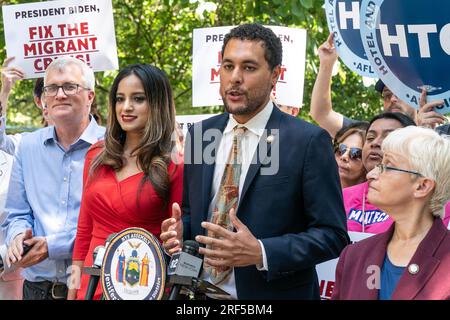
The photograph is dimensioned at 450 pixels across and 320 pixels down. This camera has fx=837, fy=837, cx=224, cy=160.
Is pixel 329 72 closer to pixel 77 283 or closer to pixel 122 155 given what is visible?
pixel 122 155

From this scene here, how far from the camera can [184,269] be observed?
10.9 feet

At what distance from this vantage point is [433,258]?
11.0 ft

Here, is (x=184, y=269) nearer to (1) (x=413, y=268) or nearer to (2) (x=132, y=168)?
(1) (x=413, y=268)

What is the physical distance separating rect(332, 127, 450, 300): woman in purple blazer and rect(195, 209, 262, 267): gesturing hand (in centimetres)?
42

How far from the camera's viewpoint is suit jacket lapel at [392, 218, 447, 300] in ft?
10.9

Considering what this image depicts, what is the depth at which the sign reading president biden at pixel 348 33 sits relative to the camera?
5285 millimetres

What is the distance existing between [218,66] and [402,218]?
340cm

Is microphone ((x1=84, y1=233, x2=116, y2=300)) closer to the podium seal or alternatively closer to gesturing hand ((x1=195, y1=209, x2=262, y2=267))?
the podium seal

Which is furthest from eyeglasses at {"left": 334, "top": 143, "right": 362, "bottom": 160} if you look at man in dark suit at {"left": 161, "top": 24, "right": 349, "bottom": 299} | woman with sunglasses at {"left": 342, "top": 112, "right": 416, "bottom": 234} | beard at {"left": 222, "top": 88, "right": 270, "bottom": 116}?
beard at {"left": 222, "top": 88, "right": 270, "bottom": 116}

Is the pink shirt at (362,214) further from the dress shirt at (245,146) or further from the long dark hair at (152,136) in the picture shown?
the long dark hair at (152,136)

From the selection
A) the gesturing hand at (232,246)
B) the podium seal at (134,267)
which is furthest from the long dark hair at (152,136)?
the gesturing hand at (232,246)

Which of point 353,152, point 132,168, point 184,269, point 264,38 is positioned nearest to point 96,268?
point 184,269

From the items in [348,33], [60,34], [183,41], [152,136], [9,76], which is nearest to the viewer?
[152,136]
